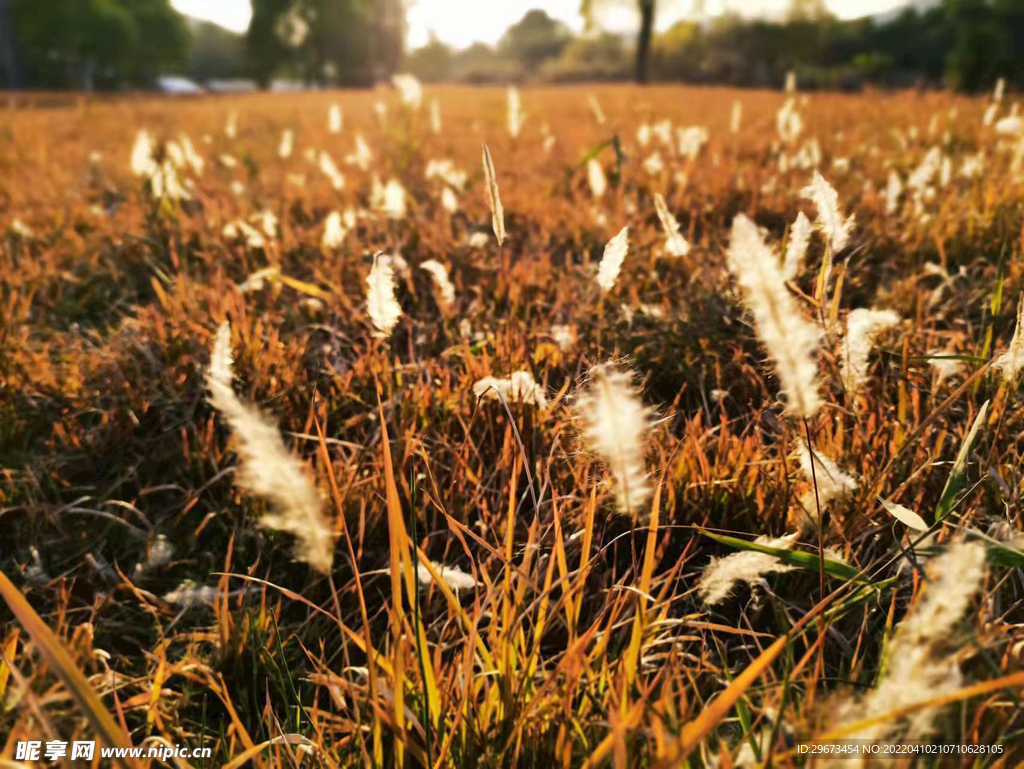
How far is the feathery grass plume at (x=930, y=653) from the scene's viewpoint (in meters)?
0.53

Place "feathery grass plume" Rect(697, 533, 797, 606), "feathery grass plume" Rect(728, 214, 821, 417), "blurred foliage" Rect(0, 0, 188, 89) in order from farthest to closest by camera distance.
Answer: "blurred foliage" Rect(0, 0, 188, 89) → "feathery grass plume" Rect(697, 533, 797, 606) → "feathery grass plume" Rect(728, 214, 821, 417)

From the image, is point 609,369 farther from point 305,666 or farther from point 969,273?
point 969,273

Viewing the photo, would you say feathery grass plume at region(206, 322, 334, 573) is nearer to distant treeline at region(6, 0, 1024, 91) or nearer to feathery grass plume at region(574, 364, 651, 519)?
feathery grass plume at region(574, 364, 651, 519)

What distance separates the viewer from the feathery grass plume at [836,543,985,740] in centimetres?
53

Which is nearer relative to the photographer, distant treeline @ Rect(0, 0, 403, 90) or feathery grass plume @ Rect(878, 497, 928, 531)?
feathery grass plume @ Rect(878, 497, 928, 531)

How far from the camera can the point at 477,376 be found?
5.30ft

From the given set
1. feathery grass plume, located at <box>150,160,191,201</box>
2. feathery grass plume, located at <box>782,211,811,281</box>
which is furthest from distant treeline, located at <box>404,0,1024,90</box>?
feathery grass plume, located at <box>782,211,811,281</box>

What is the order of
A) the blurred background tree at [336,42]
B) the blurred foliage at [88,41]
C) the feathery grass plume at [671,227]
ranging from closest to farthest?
the feathery grass plume at [671,227]
the blurred foliage at [88,41]
the blurred background tree at [336,42]

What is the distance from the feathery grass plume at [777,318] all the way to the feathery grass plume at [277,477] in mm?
461

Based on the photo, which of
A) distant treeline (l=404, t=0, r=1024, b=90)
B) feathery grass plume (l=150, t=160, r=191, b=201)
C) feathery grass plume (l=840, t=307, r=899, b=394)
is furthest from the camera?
distant treeline (l=404, t=0, r=1024, b=90)

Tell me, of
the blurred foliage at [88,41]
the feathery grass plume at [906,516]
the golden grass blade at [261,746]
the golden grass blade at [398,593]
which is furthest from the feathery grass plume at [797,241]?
the blurred foliage at [88,41]

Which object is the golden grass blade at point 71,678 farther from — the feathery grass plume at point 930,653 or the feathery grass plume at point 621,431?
the feathery grass plume at point 930,653

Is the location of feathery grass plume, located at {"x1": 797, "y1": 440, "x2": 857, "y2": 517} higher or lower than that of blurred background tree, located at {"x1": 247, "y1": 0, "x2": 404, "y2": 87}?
lower

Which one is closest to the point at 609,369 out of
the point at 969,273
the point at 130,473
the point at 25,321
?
the point at 130,473
